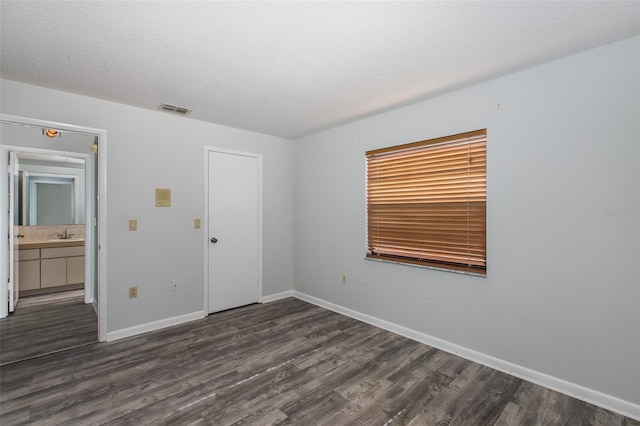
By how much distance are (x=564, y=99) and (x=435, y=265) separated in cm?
169

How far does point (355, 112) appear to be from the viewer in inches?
131

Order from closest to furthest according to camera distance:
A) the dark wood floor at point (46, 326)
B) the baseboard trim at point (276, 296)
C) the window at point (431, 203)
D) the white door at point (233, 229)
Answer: the window at point (431, 203)
the dark wood floor at point (46, 326)
the white door at point (233, 229)
the baseboard trim at point (276, 296)

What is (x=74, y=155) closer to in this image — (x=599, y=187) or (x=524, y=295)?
(x=524, y=295)

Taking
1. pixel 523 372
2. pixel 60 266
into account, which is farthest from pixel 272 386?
pixel 60 266

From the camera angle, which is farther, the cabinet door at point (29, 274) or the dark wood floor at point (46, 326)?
the cabinet door at point (29, 274)

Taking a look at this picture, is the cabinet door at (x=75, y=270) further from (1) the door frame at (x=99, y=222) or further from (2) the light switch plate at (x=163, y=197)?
(2) the light switch plate at (x=163, y=197)

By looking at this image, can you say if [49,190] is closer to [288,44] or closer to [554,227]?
[288,44]

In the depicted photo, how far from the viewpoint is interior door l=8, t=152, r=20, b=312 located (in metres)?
2.95

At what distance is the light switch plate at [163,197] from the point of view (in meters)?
3.32

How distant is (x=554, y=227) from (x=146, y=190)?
154 inches

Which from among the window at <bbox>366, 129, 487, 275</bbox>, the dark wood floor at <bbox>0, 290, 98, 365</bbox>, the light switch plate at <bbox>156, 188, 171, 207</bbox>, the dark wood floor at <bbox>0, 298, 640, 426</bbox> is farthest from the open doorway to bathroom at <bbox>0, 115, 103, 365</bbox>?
the window at <bbox>366, 129, 487, 275</bbox>

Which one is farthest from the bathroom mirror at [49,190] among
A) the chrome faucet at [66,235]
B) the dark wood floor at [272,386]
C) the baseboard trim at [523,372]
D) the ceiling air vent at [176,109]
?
the baseboard trim at [523,372]

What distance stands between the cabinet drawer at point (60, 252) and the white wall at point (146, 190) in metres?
0.80

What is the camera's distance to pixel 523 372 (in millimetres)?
2301
